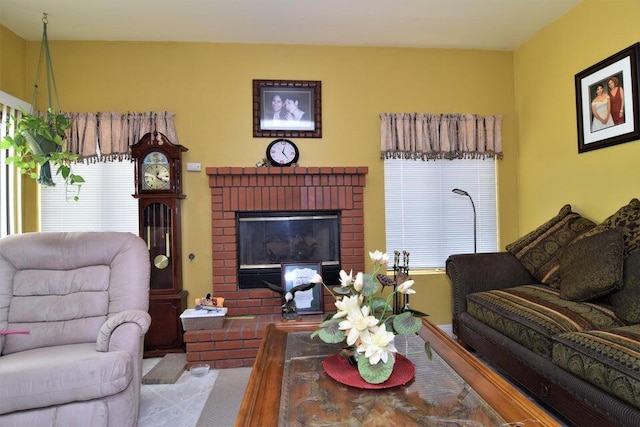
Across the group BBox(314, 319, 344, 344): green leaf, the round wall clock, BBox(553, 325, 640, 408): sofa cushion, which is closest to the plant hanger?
the round wall clock

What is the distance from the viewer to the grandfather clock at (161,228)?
9.03 ft

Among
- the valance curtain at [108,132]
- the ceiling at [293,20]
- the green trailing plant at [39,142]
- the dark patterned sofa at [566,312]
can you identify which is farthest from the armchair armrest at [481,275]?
the green trailing plant at [39,142]

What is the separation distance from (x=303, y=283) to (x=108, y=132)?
6.94ft

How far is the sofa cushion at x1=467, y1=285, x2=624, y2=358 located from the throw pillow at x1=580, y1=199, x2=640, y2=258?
40cm

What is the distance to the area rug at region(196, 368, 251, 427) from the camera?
1.83 m

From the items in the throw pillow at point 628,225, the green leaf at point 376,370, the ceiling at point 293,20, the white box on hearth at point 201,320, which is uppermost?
the ceiling at point 293,20

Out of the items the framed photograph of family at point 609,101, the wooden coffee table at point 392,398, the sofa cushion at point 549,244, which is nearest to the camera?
the wooden coffee table at point 392,398

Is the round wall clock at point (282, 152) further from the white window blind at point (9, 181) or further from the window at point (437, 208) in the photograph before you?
the white window blind at point (9, 181)

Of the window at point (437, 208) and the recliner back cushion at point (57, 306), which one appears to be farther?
the window at point (437, 208)

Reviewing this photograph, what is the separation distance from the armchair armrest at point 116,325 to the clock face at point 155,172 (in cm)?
129

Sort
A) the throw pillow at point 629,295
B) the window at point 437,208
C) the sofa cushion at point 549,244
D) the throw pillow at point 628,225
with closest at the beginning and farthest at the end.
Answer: the throw pillow at point 629,295, the throw pillow at point 628,225, the sofa cushion at point 549,244, the window at point 437,208

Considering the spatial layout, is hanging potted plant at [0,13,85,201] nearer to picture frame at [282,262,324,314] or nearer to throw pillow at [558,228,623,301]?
picture frame at [282,262,324,314]

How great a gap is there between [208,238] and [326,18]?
6.86 feet

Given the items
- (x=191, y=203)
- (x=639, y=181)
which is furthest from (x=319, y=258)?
(x=639, y=181)
